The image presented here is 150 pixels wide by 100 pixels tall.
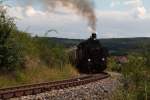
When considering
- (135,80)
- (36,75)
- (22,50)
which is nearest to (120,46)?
(36,75)

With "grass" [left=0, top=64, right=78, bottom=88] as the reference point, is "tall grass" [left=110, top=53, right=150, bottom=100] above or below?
above

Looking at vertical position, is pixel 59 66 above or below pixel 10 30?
below

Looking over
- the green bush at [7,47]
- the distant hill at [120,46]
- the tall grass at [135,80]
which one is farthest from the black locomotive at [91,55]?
the tall grass at [135,80]

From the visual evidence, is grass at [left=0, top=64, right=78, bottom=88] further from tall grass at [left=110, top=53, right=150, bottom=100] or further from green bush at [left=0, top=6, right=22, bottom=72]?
tall grass at [left=110, top=53, right=150, bottom=100]

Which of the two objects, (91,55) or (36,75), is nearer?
(36,75)

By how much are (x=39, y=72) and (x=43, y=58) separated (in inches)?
142

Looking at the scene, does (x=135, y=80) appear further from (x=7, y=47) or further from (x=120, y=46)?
(x=120, y=46)

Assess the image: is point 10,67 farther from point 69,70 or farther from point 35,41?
point 69,70

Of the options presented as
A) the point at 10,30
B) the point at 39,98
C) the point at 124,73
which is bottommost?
the point at 39,98

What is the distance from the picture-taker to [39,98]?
1856 cm

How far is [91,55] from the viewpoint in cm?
3831

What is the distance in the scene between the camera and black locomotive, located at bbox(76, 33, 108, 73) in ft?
125

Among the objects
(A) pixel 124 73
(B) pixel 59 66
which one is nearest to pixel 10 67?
(B) pixel 59 66

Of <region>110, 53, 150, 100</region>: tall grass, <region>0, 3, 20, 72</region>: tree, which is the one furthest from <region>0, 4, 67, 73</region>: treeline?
<region>110, 53, 150, 100</region>: tall grass
